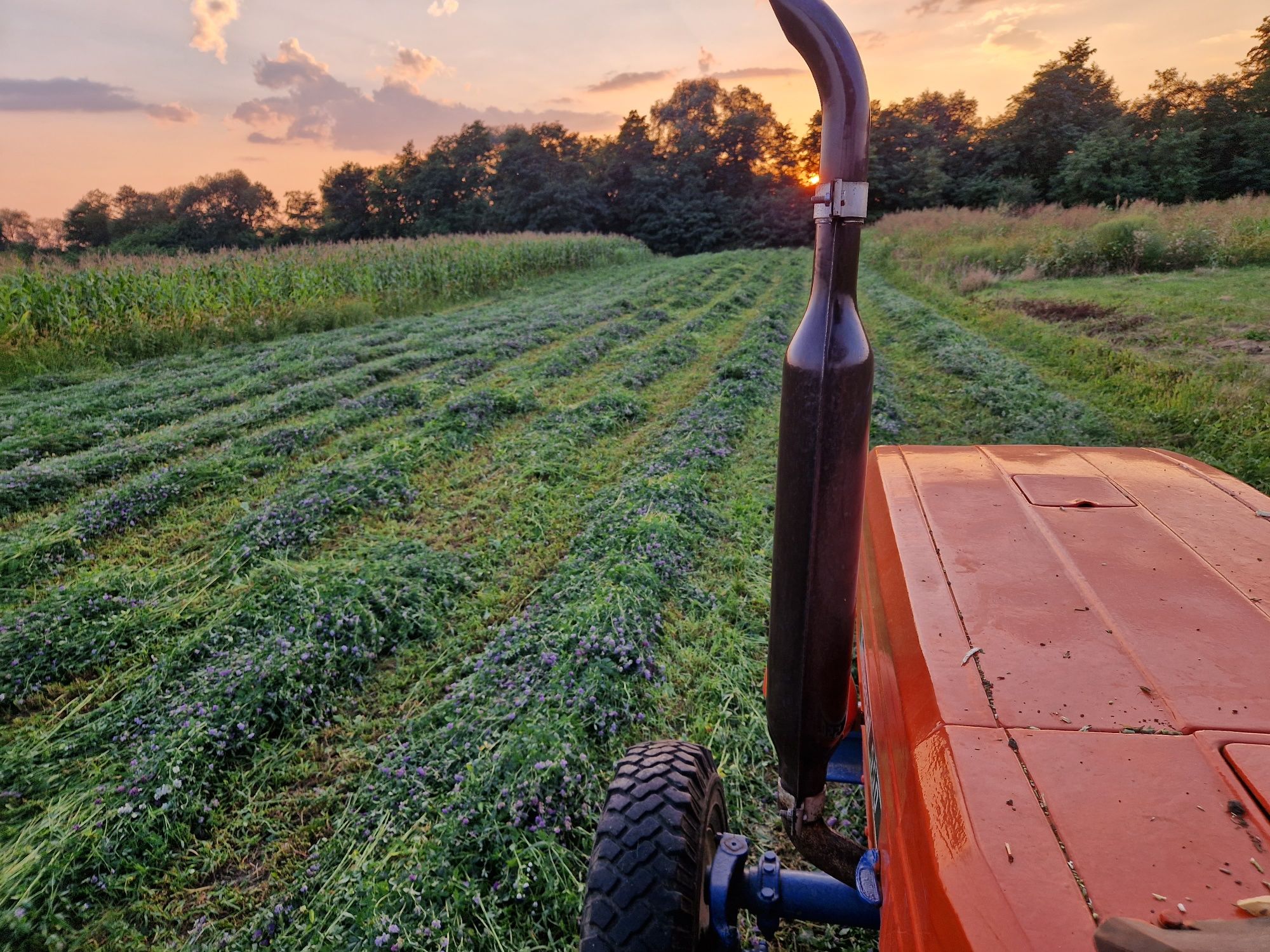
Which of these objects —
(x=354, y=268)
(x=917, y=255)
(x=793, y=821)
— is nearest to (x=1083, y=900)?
(x=793, y=821)

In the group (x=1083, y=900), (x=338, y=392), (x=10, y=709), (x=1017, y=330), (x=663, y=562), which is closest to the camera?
(x=1083, y=900)

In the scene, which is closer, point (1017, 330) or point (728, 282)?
point (1017, 330)

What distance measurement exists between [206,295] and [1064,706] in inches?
574

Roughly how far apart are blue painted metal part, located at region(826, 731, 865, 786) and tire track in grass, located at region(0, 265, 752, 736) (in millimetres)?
3777

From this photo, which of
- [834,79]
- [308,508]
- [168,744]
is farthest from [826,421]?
[308,508]

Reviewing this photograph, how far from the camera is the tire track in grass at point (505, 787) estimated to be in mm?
2373

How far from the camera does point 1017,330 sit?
10883mm

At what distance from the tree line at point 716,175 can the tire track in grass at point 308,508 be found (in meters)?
29.9

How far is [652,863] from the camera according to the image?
1625 millimetres

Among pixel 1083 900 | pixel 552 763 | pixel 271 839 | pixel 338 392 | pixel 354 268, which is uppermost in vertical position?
pixel 354 268

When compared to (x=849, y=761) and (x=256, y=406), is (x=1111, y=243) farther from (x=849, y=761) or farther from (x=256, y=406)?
(x=849, y=761)

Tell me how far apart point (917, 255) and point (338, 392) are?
60.1 ft

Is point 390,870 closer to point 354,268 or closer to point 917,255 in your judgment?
point 354,268

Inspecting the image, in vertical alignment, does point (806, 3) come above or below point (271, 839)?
above
